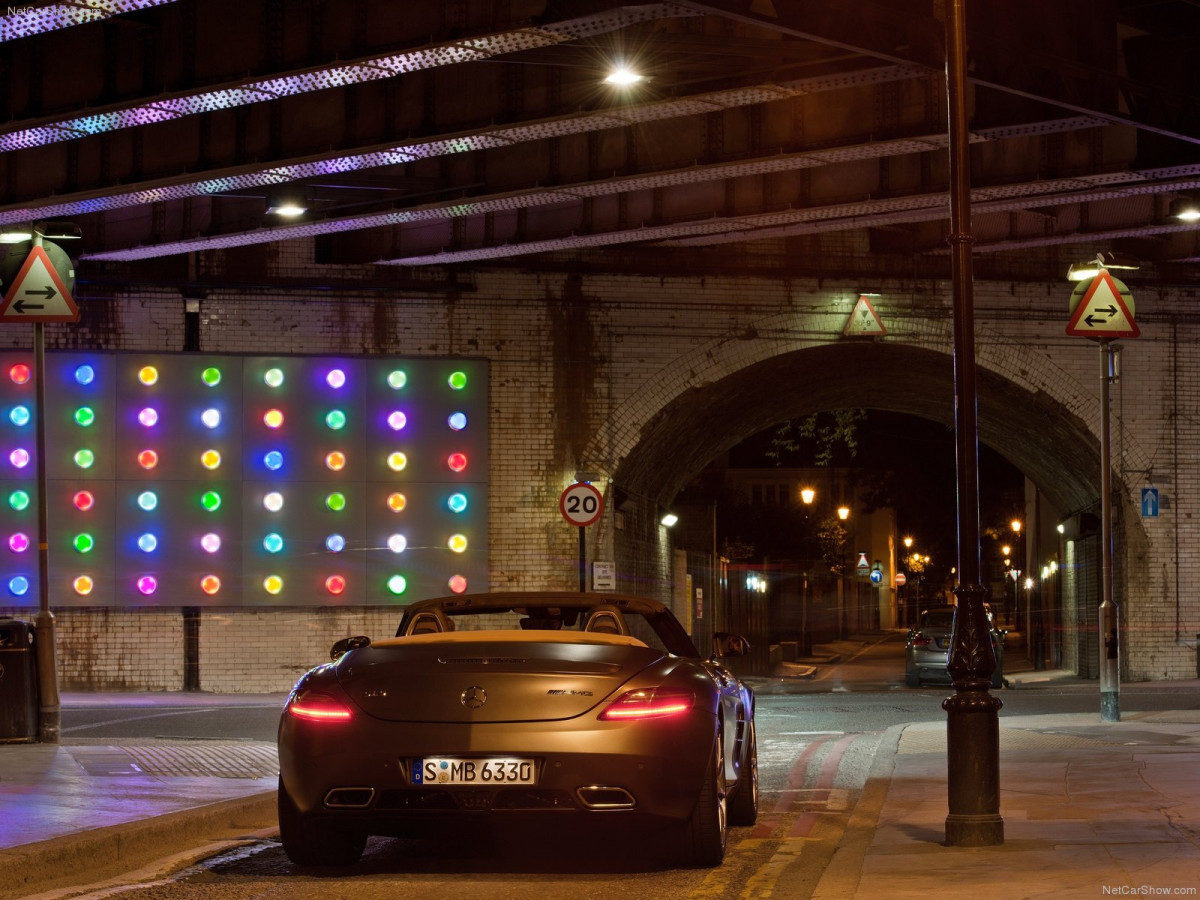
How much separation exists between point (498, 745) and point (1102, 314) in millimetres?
11575

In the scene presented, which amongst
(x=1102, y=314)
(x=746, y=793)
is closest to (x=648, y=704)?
(x=746, y=793)

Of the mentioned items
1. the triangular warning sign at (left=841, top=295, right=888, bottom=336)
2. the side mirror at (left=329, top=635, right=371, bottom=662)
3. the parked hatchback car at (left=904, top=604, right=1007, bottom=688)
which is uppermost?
the triangular warning sign at (left=841, top=295, right=888, bottom=336)

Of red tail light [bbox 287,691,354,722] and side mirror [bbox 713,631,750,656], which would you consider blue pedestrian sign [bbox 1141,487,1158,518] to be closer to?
side mirror [bbox 713,631,750,656]

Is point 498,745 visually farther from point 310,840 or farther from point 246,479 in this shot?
point 246,479

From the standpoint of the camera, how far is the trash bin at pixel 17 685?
13352 millimetres

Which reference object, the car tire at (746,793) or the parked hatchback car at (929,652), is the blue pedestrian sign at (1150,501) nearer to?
the parked hatchback car at (929,652)

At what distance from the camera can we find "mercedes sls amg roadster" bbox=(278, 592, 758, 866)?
6.86 m

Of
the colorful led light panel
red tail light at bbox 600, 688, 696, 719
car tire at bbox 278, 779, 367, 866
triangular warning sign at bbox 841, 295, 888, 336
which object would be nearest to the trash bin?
car tire at bbox 278, 779, 367, 866

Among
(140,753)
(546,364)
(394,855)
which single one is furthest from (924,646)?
(394,855)

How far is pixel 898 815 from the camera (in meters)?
9.27

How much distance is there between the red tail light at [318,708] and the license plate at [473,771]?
39 centimetres

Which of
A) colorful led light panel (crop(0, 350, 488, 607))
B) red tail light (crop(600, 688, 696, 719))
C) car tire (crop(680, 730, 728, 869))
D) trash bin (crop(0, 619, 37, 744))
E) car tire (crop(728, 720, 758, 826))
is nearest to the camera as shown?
red tail light (crop(600, 688, 696, 719))

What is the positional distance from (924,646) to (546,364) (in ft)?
27.5

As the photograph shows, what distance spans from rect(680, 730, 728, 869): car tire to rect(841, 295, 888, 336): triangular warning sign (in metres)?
19.3
